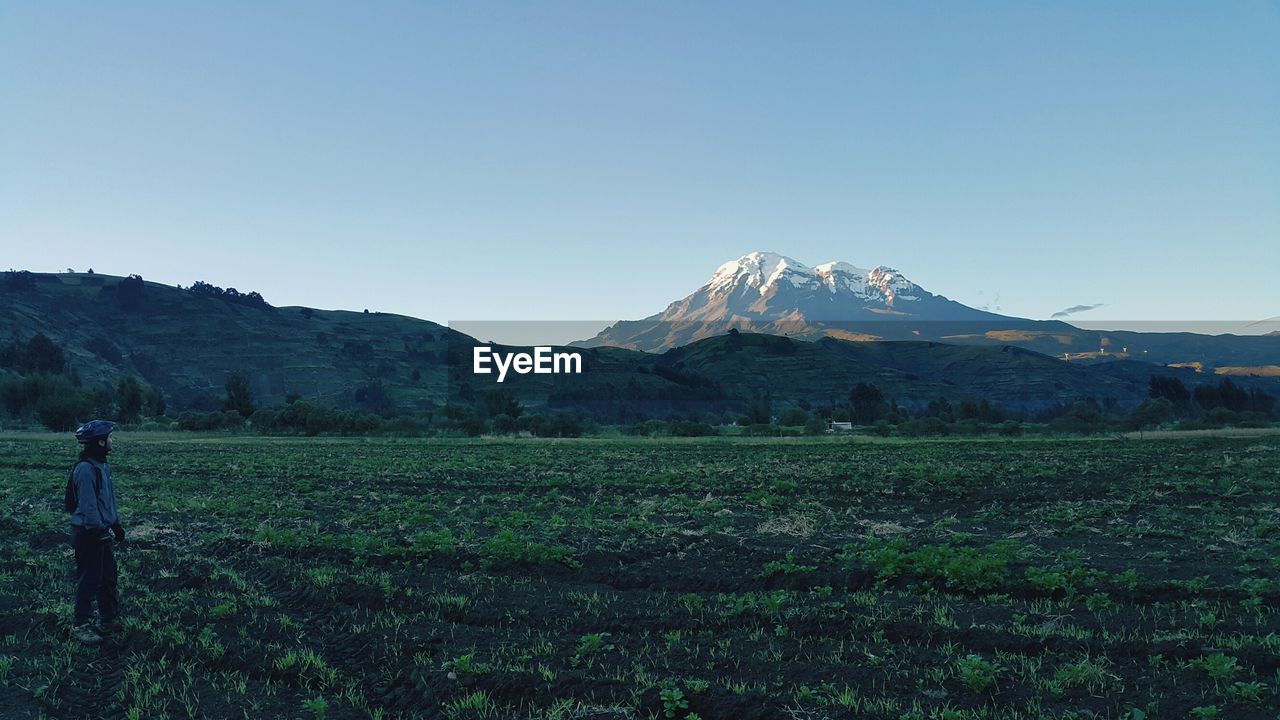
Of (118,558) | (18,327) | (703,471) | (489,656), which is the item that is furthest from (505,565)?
(18,327)

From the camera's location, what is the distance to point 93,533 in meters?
11.3

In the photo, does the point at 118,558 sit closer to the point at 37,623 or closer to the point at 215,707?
the point at 37,623

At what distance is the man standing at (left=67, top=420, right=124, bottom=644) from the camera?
1127 centimetres

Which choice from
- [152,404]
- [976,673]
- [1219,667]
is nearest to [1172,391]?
[1219,667]

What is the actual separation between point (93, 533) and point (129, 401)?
115 metres

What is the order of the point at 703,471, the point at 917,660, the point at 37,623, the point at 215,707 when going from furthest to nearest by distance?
the point at 703,471
the point at 37,623
the point at 917,660
the point at 215,707

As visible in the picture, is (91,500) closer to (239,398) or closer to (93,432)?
(93,432)

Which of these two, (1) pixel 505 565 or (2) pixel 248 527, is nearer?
(1) pixel 505 565

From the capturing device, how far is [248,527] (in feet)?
65.2

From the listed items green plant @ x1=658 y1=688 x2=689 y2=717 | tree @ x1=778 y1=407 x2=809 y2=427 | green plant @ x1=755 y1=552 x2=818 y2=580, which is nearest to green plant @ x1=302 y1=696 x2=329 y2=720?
green plant @ x1=658 y1=688 x2=689 y2=717

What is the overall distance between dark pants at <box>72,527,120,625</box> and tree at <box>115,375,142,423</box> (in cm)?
11211

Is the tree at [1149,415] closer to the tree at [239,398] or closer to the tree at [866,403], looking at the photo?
the tree at [866,403]

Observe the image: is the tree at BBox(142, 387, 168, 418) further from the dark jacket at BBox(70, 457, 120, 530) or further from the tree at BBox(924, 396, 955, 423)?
the dark jacket at BBox(70, 457, 120, 530)

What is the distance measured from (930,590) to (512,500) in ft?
53.4
